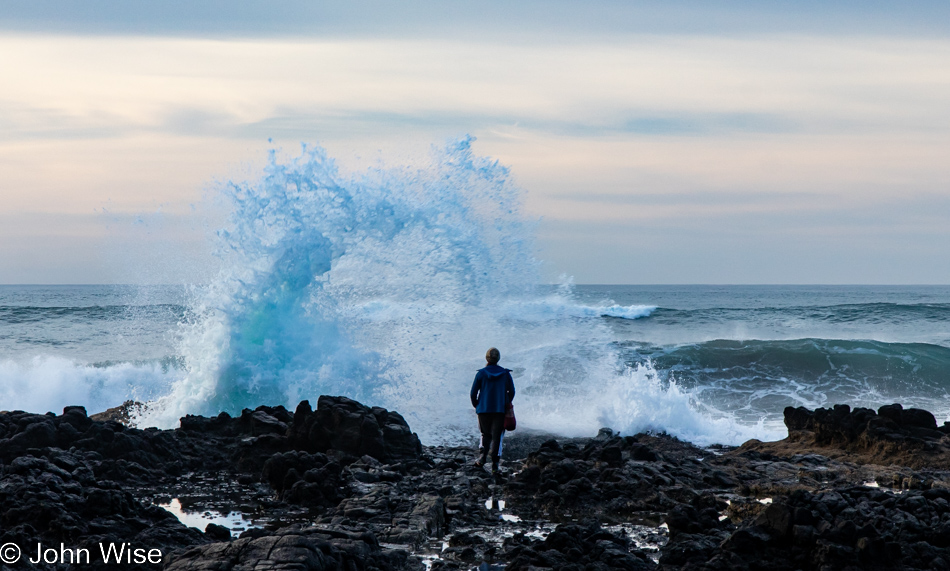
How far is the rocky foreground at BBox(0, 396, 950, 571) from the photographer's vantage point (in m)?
5.67

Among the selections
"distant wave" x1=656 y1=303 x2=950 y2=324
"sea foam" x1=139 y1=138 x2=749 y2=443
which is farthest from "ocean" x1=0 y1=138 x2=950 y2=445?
"distant wave" x1=656 y1=303 x2=950 y2=324

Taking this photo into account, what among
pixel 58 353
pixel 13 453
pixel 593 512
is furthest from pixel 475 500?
pixel 58 353

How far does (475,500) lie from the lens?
27.4ft

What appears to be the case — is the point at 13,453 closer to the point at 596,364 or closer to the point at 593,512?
the point at 593,512

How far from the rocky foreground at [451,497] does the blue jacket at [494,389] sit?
85 centimetres

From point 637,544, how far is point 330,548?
2911 mm

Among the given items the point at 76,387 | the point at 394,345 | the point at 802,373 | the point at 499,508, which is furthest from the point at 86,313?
the point at 499,508

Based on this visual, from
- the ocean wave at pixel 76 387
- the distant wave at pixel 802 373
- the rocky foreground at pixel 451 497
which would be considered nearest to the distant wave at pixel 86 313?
the ocean wave at pixel 76 387

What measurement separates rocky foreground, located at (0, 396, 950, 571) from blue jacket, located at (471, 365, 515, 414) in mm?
849

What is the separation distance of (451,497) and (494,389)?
2.00 metres

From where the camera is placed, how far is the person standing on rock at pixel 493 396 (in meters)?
9.82

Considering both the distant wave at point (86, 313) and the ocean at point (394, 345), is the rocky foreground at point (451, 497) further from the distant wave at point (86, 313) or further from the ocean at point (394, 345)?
the distant wave at point (86, 313)

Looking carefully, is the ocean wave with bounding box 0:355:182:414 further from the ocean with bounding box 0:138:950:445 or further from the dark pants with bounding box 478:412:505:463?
the dark pants with bounding box 478:412:505:463

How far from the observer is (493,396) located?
9828 millimetres
